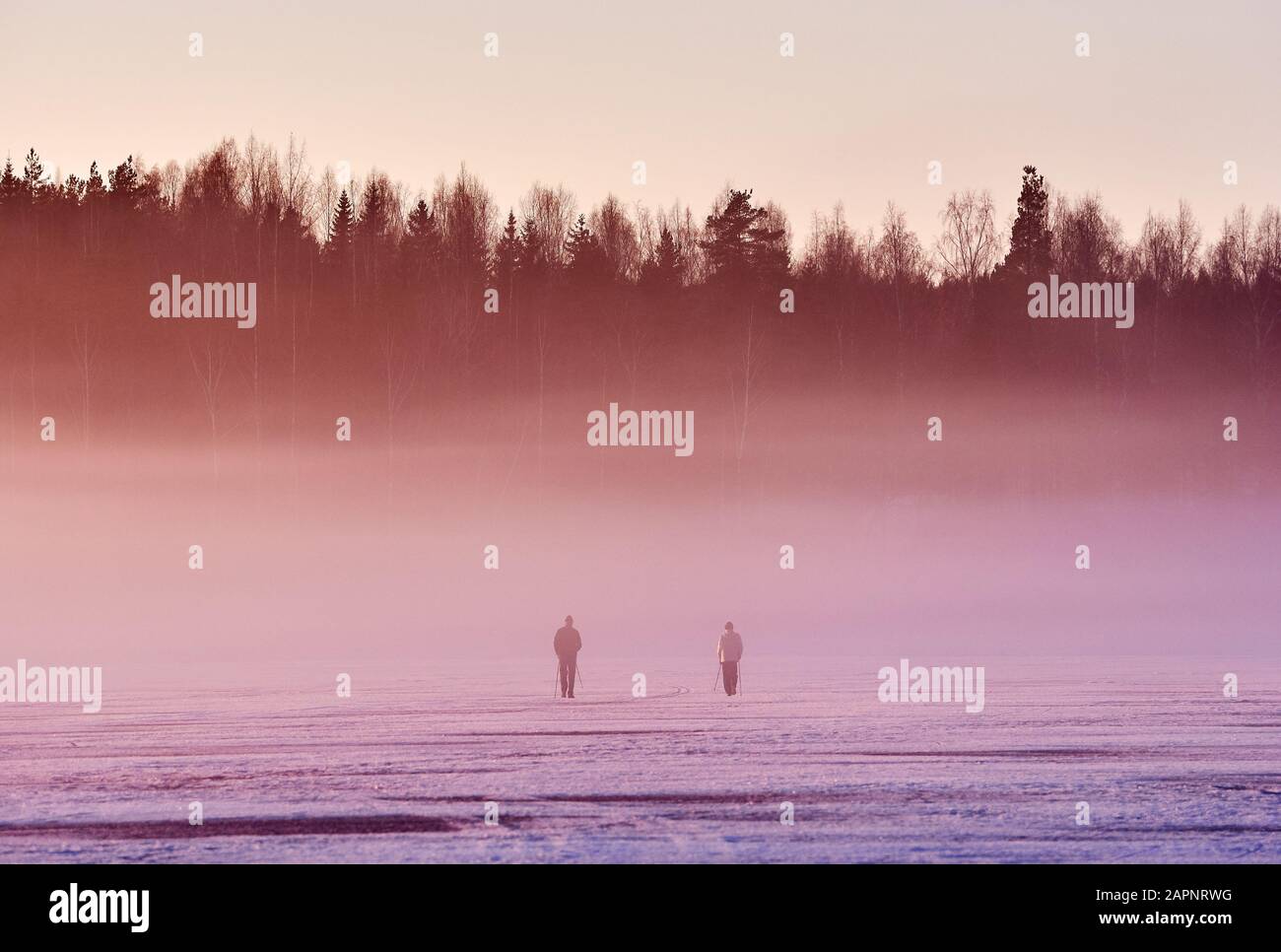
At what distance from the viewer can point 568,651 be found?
A: 2573cm

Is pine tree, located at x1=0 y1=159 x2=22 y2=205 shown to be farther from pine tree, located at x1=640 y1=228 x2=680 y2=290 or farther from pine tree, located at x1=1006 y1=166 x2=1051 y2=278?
pine tree, located at x1=1006 y1=166 x2=1051 y2=278

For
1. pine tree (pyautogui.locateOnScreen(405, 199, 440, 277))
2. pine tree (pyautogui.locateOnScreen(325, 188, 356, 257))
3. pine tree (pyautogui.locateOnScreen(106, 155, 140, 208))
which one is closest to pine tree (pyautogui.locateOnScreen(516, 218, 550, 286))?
pine tree (pyautogui.locateOnScreen(405, 199, 440, 277))

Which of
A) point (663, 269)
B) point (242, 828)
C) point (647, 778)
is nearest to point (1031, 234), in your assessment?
point (663, 269)

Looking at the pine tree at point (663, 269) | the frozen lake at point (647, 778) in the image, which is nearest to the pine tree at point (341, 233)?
the pine tree at point (663, 269)

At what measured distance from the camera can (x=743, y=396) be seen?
233ft

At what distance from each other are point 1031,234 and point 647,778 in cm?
6918

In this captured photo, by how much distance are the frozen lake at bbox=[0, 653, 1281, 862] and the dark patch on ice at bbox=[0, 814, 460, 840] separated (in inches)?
1.7

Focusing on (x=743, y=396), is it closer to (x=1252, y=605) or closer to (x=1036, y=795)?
(x=1252, y=605)

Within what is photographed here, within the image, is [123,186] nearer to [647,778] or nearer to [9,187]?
[9,187]
